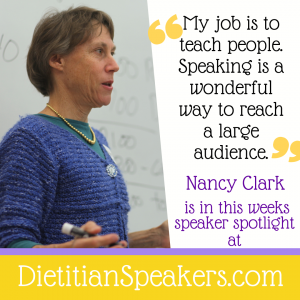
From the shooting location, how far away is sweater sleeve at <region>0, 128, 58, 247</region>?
755 mm

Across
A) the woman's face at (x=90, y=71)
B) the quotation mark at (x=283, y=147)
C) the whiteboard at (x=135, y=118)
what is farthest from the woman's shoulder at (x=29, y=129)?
the quotation mark at (x=283, y=147)

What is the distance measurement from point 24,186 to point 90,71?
0.32 m

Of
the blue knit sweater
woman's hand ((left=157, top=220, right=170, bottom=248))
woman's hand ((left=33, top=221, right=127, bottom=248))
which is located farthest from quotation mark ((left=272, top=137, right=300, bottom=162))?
woman's hand ((left=33, top=221, right=127, bottom=248))

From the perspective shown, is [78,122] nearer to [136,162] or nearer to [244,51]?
[136,162]

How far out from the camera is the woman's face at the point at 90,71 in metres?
0.94

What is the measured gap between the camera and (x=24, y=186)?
78 centimetres

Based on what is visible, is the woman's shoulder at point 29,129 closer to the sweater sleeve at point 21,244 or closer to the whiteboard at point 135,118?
the sweater sleeve at point 21,244

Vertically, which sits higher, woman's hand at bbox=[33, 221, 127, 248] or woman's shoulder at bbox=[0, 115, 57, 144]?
woman's shoulder at bbox=[0, 115, 57, 144]

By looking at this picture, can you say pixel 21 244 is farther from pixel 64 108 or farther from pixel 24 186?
pixel 64 108

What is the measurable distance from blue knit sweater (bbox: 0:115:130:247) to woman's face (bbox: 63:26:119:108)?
12 cm

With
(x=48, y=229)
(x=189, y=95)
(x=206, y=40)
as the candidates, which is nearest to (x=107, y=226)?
(x=48, y=229)

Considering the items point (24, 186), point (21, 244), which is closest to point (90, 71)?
point (24, 186)

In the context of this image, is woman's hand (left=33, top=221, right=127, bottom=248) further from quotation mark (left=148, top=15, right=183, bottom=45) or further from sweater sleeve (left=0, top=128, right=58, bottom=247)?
quotation mark (left=148, top=15, right=183, bottom=45)

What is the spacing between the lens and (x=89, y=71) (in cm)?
94
